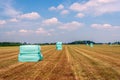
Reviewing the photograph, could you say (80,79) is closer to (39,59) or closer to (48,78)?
(48,78)

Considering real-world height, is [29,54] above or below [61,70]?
above

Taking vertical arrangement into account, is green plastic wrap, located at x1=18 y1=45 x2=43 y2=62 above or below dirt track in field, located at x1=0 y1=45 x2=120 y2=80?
above

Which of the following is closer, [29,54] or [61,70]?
[61,70]

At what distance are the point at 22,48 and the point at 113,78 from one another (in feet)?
34.7

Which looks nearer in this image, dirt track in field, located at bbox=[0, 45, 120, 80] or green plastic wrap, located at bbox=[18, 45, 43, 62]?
dirt track in field, located at bbox=[0, 45, 120, 80]

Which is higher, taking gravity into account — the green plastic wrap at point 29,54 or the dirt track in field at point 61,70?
the green plastic wrap at point 29,54

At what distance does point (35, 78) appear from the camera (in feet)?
32.0

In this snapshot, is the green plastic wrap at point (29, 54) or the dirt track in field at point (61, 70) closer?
the dirt track in field at point (61, 70)

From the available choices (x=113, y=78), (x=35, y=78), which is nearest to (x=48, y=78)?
(x=35, y=78)

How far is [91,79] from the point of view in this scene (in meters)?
9.60

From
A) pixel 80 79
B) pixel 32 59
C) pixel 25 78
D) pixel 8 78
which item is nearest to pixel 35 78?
pixel 25 78

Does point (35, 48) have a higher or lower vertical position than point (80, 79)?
higher

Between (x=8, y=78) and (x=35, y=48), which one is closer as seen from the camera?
(x=8, y=78)

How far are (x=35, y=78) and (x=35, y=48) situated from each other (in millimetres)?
9366
